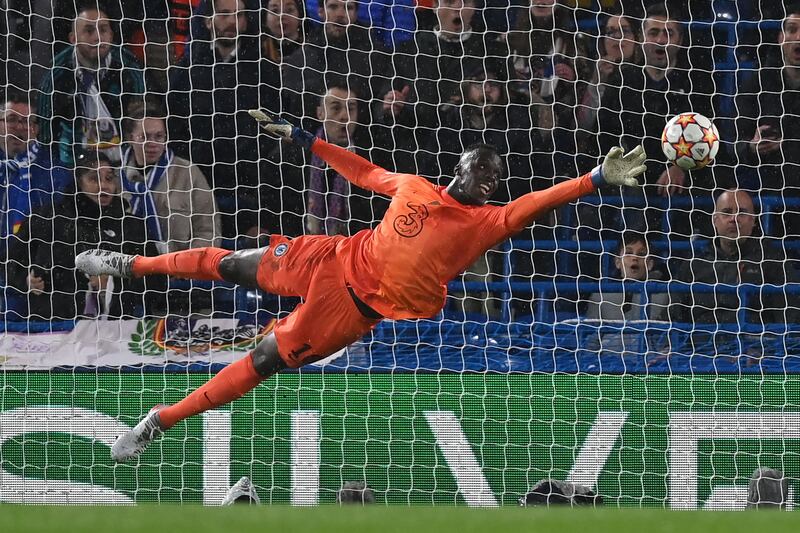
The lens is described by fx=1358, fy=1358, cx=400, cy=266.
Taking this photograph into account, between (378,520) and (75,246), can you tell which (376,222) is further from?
(378,520)

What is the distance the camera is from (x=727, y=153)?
8.70m

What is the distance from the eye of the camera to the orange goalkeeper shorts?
6.86m

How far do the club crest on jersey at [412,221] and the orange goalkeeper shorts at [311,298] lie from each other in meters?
0.38

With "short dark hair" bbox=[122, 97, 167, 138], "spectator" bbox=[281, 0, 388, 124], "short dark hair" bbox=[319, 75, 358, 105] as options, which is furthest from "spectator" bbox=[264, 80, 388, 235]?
"short dark hair" bbox=[122, 97, 167, 138]

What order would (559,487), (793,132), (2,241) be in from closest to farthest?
(559,487) → (2,241) → (793,132)

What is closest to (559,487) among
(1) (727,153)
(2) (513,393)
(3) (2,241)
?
(2) (513,393)

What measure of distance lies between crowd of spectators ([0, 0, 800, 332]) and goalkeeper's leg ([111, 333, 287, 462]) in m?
1.47

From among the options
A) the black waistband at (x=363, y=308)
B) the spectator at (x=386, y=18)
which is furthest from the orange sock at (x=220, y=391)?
the spectator at (x=386, y=18)

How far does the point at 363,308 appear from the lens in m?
6.89

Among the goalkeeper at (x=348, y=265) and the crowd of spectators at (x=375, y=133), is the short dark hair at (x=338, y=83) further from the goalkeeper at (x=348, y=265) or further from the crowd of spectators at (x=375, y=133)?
the goalkeeper at (x=348, y=265)

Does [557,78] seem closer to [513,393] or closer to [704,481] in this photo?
[513,393]

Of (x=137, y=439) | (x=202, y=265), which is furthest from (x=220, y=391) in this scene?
(x=202, y=265)

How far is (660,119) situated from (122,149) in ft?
11.3

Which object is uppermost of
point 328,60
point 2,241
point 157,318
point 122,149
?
point 328,60
